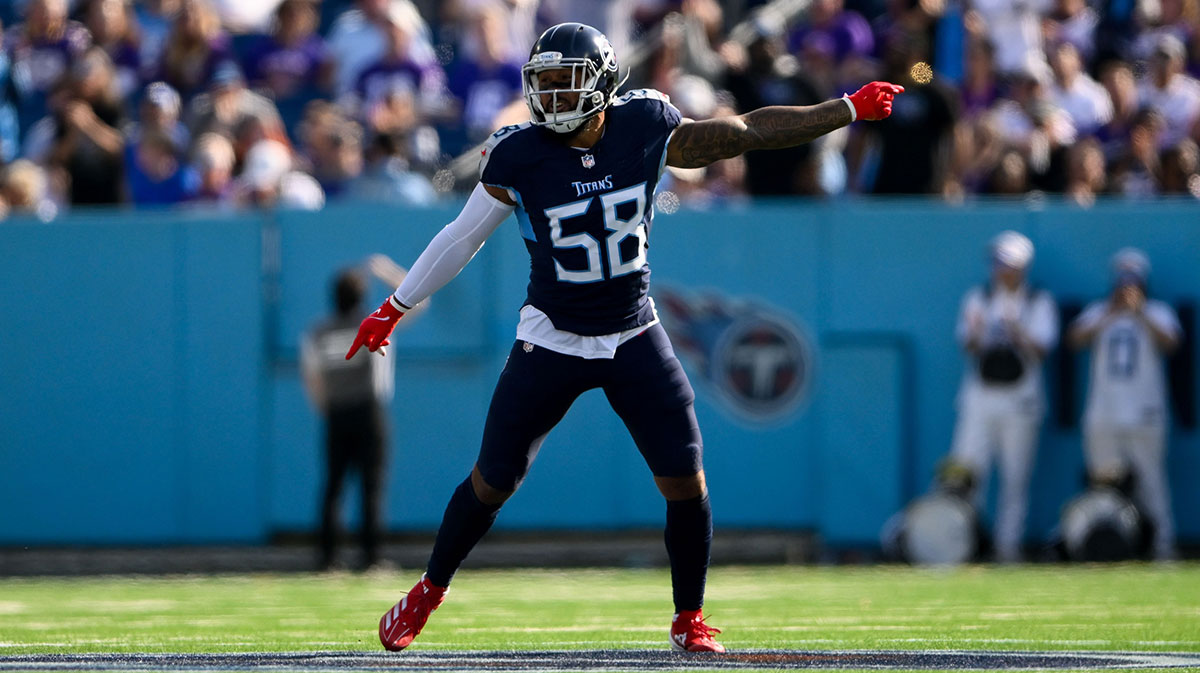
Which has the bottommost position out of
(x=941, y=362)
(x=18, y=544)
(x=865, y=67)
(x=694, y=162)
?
(x=18, y=544)

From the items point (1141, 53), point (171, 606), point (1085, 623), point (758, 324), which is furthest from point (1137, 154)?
point (171, 606)

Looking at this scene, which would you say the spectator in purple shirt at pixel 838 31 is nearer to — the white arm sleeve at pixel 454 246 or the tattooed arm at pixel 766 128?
the tattooed arm at pixel 766 128

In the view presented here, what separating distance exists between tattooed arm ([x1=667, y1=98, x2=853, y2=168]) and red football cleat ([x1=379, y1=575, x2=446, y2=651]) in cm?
170

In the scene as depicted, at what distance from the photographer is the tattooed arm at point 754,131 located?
6.32 meters

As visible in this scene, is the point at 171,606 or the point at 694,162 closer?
the point at 694,162

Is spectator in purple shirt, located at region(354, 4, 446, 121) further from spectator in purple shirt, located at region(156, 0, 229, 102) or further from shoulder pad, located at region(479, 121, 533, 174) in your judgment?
shoulder pad, located at region(479, 121, 533, 174)

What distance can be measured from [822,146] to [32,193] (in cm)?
585

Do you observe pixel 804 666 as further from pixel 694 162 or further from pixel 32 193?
pixel 32 193

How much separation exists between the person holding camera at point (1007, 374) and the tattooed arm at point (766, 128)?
6901mm

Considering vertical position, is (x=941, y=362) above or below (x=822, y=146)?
below

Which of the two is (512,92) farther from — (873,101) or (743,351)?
(873,101)

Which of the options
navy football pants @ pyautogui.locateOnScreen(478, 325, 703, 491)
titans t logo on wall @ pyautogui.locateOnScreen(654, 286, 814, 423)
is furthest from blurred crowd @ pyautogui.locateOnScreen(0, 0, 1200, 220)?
navy football pants @ pyautogui.locateOnScreen(478, 325, 703, 491)

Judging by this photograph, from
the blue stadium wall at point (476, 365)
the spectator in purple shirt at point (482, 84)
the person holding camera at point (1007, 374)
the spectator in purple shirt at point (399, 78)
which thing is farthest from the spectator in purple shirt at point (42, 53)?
the person holding camera at point (1007, 374)

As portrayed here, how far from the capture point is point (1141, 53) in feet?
50.1
